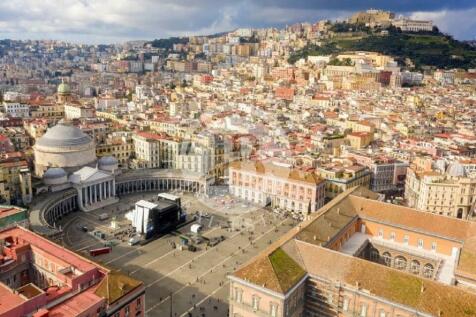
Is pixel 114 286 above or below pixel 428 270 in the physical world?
above

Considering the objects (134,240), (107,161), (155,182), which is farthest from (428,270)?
(107,161)

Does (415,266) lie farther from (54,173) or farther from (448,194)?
(54,173)

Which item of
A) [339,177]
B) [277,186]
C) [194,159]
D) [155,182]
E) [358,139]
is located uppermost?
[358,139]

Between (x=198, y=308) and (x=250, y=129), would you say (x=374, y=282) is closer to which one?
(x=198, y=308)

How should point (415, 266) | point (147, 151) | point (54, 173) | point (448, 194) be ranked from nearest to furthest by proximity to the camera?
point (415, 266) → point (448, 194) → point (54, 173) → point (147, 151)

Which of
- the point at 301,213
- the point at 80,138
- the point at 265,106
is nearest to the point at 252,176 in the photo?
the point at 301,213

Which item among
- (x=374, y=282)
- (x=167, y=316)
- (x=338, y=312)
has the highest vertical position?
(x=374, y=282)
